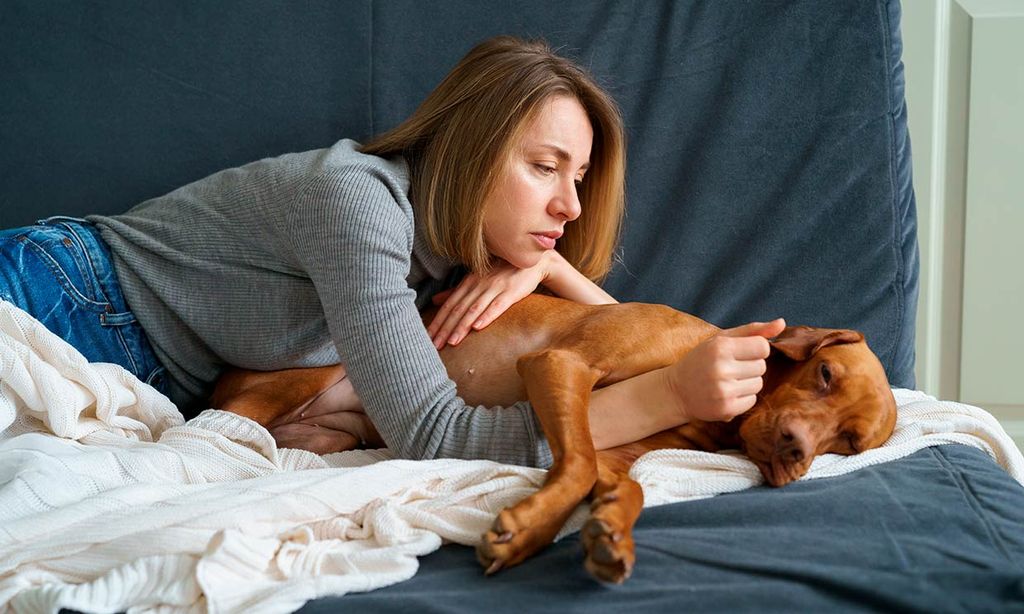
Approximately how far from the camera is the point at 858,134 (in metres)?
2.45

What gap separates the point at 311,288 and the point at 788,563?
46.4 inches

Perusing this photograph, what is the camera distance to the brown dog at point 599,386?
139 centimetres

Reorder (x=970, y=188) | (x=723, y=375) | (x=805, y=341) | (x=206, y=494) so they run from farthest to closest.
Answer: (x=970, y=188)
(x=805, y=341)
(x=723, y=375)
(x=206, y=494)

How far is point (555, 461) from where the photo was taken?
1.57 meters

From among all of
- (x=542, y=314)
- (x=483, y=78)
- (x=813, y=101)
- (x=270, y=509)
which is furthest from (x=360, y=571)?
(x=813, y=101)

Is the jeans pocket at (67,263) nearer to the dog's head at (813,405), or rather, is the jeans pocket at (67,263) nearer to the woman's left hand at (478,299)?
the woman's left hand at (478,299)

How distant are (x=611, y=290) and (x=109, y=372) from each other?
1.29 m

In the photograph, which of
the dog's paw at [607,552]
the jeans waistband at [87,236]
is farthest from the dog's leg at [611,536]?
the jeans waistband at [87,236]

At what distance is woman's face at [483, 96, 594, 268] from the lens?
200cm

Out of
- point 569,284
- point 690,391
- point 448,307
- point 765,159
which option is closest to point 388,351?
point 448,307

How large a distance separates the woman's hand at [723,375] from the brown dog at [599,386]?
100mm

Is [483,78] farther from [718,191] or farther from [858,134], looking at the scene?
[858,134]

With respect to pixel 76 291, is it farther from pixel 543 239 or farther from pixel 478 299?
pixel 543 239

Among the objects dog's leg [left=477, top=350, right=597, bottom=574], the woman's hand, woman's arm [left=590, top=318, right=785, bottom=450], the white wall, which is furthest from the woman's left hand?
the white wall
